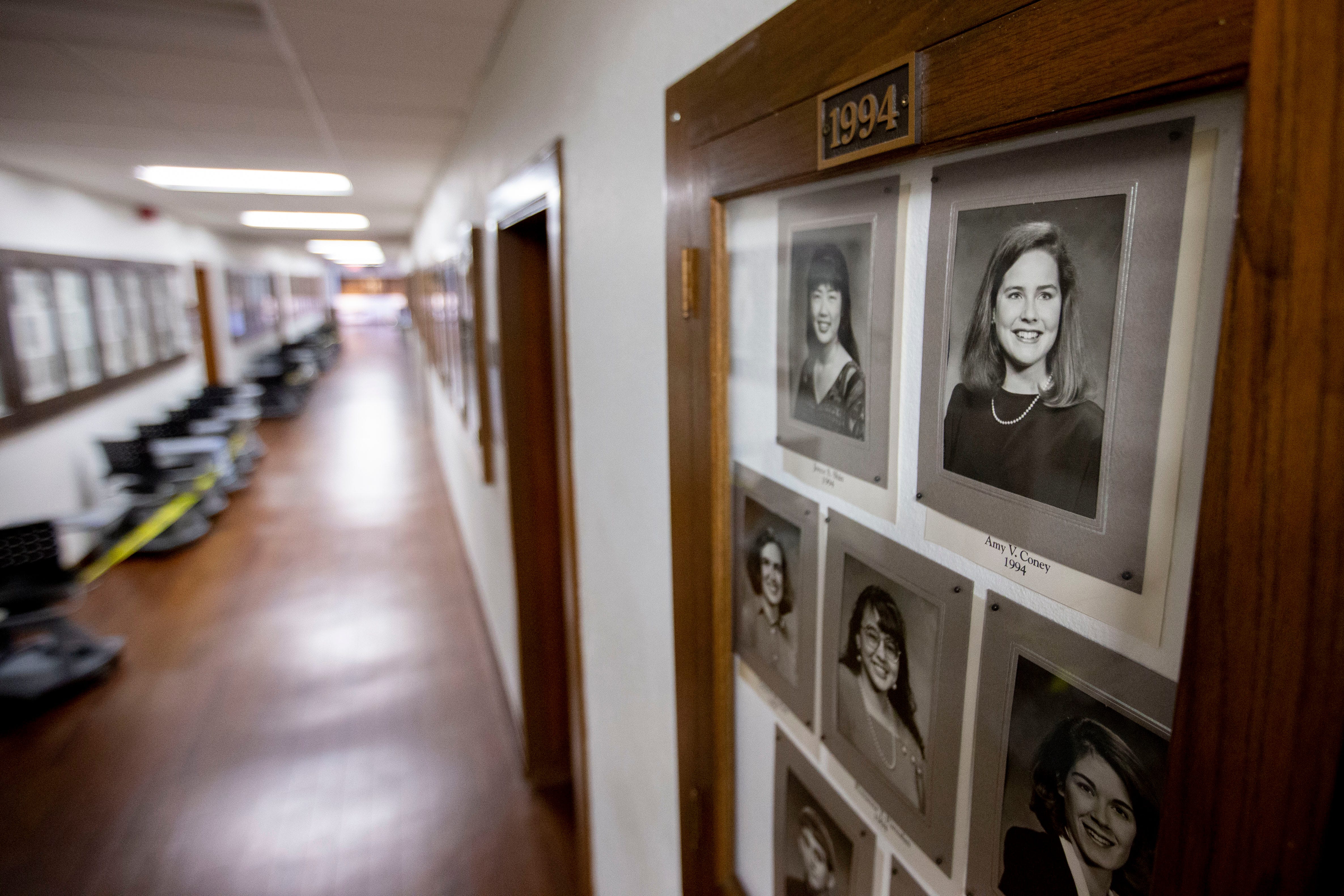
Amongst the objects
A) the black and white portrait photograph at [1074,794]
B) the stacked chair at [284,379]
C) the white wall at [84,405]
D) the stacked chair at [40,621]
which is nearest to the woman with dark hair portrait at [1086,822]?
the black and white portrait photograph at [1074,794]

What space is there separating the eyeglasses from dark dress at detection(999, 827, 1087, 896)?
0.50 ft

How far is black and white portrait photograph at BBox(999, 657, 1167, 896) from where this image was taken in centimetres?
46

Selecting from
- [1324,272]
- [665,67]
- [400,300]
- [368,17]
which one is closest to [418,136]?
[368,17]

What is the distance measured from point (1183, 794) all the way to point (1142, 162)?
13.1 inches

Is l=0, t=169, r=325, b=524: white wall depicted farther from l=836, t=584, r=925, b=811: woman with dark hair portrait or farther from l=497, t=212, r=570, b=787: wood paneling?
l=836, t=584, r=925, b=811: woman with dark hair portrait

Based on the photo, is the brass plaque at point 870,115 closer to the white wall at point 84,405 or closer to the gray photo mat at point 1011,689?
the gray photo mat at point 1011,689

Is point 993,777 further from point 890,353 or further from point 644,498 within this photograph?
point 644,498

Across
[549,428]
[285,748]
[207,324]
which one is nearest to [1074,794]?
[549,428]

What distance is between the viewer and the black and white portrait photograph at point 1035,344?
1.46ft

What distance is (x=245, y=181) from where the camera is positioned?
211 inches

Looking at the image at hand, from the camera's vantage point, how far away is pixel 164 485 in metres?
5.59

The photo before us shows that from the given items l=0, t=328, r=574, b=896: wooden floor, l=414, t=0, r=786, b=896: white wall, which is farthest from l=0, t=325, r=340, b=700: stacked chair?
l=414, t=0, r=786, b=896: white wall

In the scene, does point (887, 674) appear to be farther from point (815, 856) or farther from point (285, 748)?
point (285, 748)

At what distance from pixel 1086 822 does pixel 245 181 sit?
624 centimetres
